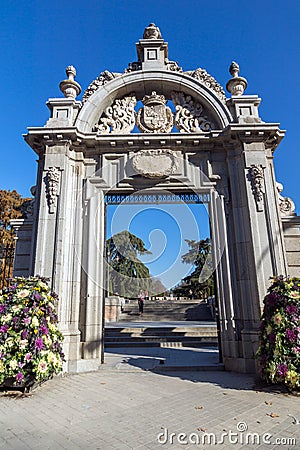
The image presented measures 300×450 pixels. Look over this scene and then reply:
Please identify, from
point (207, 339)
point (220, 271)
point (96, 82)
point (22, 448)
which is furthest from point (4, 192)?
point (22, 448)

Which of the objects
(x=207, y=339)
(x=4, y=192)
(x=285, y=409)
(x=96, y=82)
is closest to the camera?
(x=285, y=409)

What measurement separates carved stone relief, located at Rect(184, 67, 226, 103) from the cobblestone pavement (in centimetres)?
607

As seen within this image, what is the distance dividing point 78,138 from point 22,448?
542cm

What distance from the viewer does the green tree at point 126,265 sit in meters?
25.3

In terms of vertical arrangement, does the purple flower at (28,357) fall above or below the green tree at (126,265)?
below

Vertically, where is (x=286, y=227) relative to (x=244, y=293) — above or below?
above

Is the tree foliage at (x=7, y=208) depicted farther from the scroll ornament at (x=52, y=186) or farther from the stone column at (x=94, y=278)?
the stone column at (x=94, y=278)

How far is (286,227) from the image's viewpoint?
596cm

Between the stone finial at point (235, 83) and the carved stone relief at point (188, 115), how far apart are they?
81 centimetres

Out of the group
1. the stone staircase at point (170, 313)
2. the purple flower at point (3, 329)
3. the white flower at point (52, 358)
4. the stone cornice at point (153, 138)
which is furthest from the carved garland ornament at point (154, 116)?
the stone staircase at point (170, 313)

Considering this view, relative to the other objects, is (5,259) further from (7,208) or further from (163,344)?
(7,208)

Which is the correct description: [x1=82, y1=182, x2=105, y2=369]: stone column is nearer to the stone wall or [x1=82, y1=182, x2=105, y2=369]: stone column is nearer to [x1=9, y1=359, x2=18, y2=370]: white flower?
[x1=9, y1=359, x2=18, y2=370]: white flower

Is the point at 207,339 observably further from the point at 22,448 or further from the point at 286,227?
the point at 22,448

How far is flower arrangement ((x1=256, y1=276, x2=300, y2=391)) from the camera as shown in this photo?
3.86 metres
